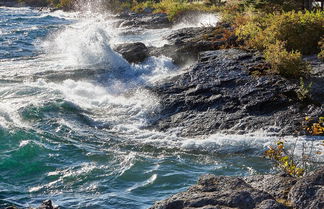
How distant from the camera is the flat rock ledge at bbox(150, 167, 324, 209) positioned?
514 centimetres

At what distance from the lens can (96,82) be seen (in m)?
17.2

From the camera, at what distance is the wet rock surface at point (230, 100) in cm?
1202

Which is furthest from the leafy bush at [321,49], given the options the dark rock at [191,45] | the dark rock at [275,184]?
the dark rock at [275,184]

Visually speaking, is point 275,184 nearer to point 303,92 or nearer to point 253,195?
point 253,195

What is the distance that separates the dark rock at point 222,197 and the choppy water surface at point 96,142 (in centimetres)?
240

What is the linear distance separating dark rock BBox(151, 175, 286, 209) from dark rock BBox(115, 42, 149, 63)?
13241 mm

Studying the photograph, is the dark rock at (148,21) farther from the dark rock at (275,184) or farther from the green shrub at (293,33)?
the dark rock at (275,184)

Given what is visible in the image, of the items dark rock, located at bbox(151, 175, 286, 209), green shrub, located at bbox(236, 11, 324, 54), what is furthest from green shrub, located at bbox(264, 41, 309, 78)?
dark rock, located at bbox(151, 175, 286, 209)

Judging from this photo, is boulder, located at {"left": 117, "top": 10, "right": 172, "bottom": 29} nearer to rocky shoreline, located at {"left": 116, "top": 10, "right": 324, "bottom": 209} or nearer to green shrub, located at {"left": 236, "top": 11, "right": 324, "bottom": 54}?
green shrub, located at {"left": 236, "top": 11, "right": 324, "bottom": 54}

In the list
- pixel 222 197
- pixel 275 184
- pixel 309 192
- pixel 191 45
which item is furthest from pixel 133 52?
pixel 309 192

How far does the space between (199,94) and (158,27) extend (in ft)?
55.8

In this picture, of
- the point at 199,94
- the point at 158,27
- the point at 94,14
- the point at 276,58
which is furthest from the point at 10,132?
the point at 94,14

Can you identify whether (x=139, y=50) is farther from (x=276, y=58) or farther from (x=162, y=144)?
(x=162, y=144)

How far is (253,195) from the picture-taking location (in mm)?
5246
